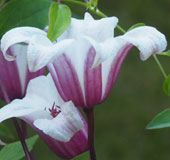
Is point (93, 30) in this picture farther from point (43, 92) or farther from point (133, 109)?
→ point (133, 109)

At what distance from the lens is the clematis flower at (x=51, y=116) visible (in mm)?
310

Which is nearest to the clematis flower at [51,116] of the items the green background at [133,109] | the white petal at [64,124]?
the white petal at [64,124]

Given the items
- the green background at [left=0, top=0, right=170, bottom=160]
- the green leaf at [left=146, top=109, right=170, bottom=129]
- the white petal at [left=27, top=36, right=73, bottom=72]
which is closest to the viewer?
the white petal at [left=27, top=36, right=73, bottom=72]

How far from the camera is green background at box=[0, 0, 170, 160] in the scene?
60.3 inches

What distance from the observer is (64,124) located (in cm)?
31

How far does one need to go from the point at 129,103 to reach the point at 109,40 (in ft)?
4.20

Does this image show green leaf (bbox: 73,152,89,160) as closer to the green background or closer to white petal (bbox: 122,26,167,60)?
white petal (bbox: 122,26,167,60)

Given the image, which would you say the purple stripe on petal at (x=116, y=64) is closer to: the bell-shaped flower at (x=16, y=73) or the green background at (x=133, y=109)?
the bell-shaped flower at (x=16, y=73)

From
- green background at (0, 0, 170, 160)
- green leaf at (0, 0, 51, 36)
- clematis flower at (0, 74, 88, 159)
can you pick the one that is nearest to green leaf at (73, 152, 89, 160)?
clematis flower at (0, 74, 88, 159)

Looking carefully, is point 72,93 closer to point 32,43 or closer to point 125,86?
point 32,43

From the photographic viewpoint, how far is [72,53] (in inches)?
12.6

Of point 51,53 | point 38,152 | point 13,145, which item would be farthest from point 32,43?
point 38,152

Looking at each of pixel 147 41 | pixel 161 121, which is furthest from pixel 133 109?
pixel 147 41

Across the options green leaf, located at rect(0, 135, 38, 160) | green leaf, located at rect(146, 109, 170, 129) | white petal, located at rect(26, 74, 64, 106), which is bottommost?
green leaf, located at rect(0, 135, 38, 160)
